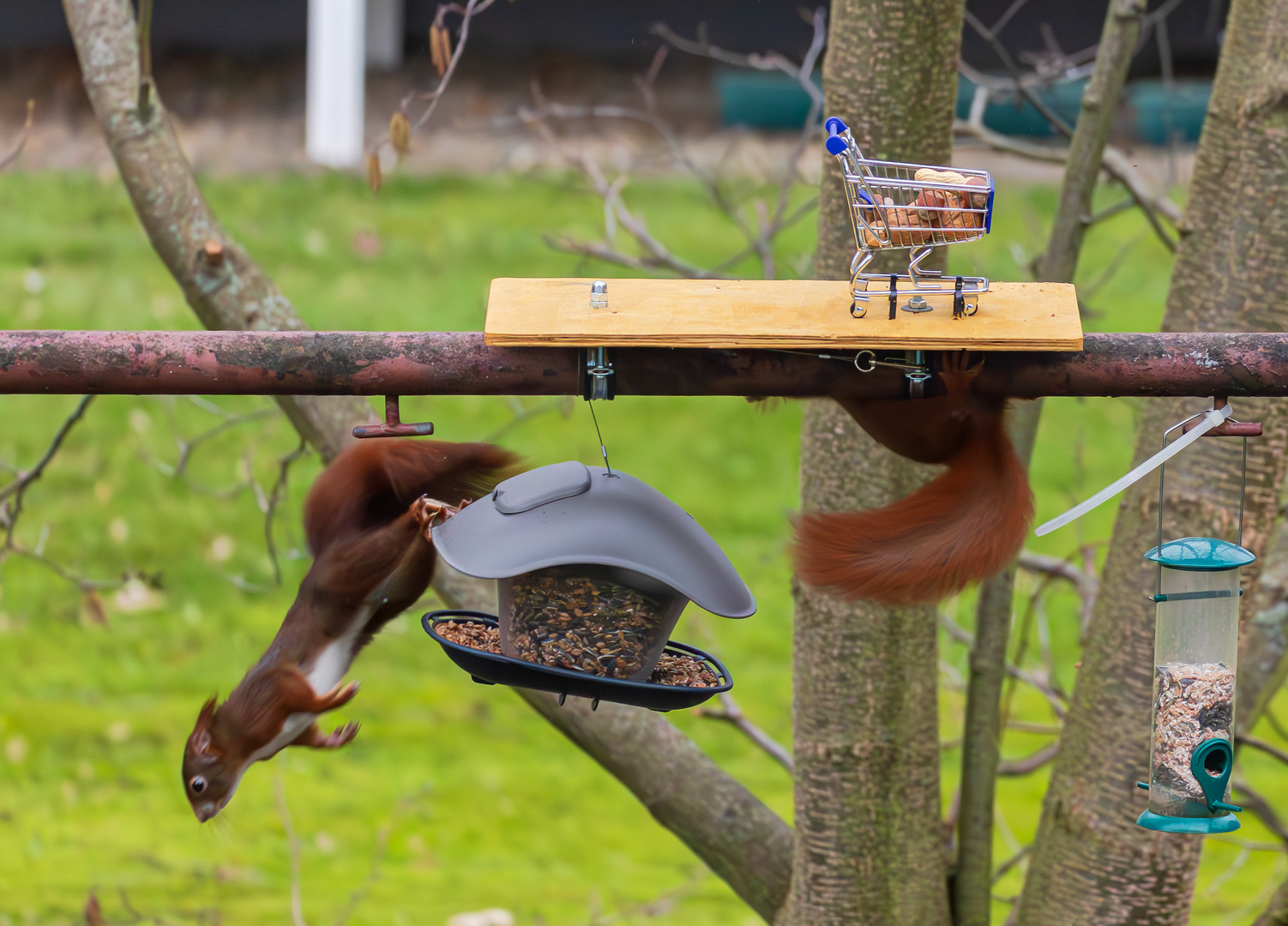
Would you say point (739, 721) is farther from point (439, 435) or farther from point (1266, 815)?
point (439, 435)

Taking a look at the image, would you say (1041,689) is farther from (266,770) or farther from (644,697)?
(266,770)

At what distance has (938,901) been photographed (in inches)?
96.3

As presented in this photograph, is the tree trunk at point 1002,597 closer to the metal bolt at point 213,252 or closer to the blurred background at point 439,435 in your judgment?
the blurred background at point 439,435

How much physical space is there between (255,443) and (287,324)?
3.28 meters

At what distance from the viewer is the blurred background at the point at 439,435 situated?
4391mm

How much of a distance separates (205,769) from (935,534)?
3.74 feet

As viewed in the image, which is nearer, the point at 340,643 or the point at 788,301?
the point at 788,301

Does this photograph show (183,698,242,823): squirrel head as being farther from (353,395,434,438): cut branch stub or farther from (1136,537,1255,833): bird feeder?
(1136,537,1255,833): bird feeder

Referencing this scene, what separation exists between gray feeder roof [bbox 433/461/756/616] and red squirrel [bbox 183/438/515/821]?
289mm

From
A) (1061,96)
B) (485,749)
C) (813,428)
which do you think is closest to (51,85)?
(485,749)

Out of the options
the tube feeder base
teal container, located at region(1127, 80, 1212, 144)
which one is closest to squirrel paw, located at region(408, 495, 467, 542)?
the tube feeder base

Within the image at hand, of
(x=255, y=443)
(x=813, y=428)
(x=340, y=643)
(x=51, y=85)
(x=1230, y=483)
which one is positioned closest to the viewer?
(x=340, y=643)

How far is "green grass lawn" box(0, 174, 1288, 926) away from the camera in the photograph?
4473 millimetres

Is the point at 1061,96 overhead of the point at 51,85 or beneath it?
overhead
